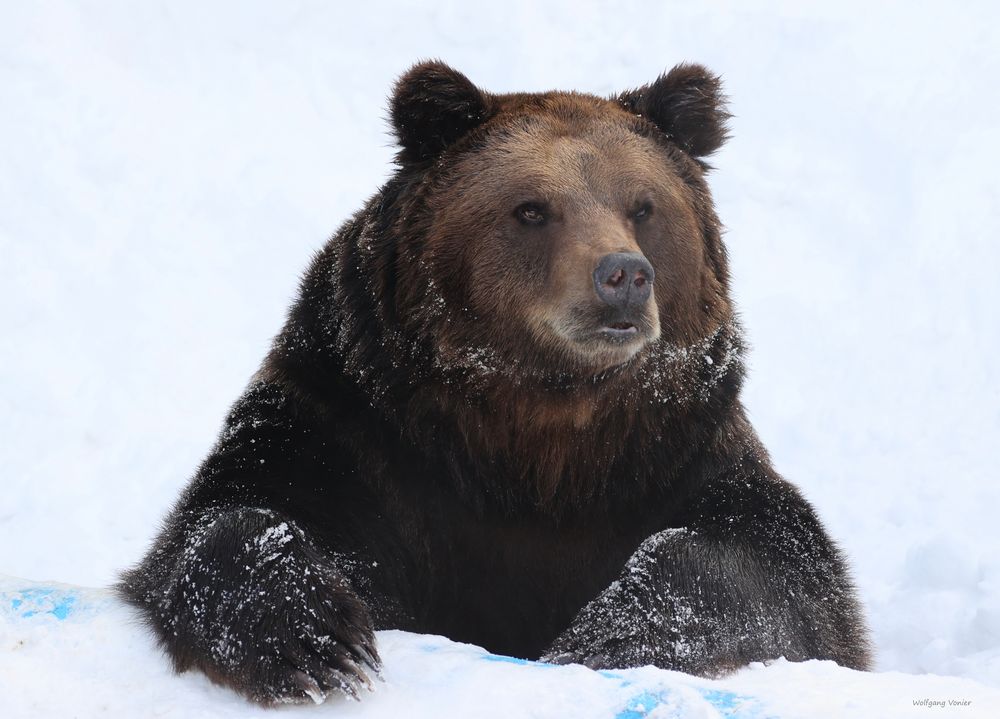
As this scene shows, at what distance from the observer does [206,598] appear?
13.1 ft

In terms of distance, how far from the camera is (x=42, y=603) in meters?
4.19

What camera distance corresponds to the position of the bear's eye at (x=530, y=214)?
4.76 meters

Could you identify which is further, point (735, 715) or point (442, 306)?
point (442, 306)

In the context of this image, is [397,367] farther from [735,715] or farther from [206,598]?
[735,715]

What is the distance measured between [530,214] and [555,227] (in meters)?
0.12

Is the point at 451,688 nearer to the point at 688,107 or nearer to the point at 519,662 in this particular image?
the point at 519,662

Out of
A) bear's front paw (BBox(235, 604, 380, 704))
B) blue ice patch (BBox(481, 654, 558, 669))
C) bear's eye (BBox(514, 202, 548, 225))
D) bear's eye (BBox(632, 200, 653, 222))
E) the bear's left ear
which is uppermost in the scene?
the bear's left ear

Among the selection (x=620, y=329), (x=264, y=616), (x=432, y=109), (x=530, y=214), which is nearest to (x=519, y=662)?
(x=264, y=616)

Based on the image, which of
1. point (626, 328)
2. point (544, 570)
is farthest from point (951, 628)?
point (626, 328)

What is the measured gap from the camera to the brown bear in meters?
4.52

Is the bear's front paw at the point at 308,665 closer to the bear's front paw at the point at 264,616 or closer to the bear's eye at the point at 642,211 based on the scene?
the bear's front paw at the point at 264,616

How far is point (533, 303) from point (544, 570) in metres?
1.02

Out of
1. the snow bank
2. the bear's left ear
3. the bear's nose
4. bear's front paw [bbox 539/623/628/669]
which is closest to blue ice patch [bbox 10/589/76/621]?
the snow bank

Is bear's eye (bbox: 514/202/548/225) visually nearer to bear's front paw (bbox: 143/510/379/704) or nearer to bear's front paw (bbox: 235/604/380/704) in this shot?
bear's front paw (bbox: 143/510/379/704)
